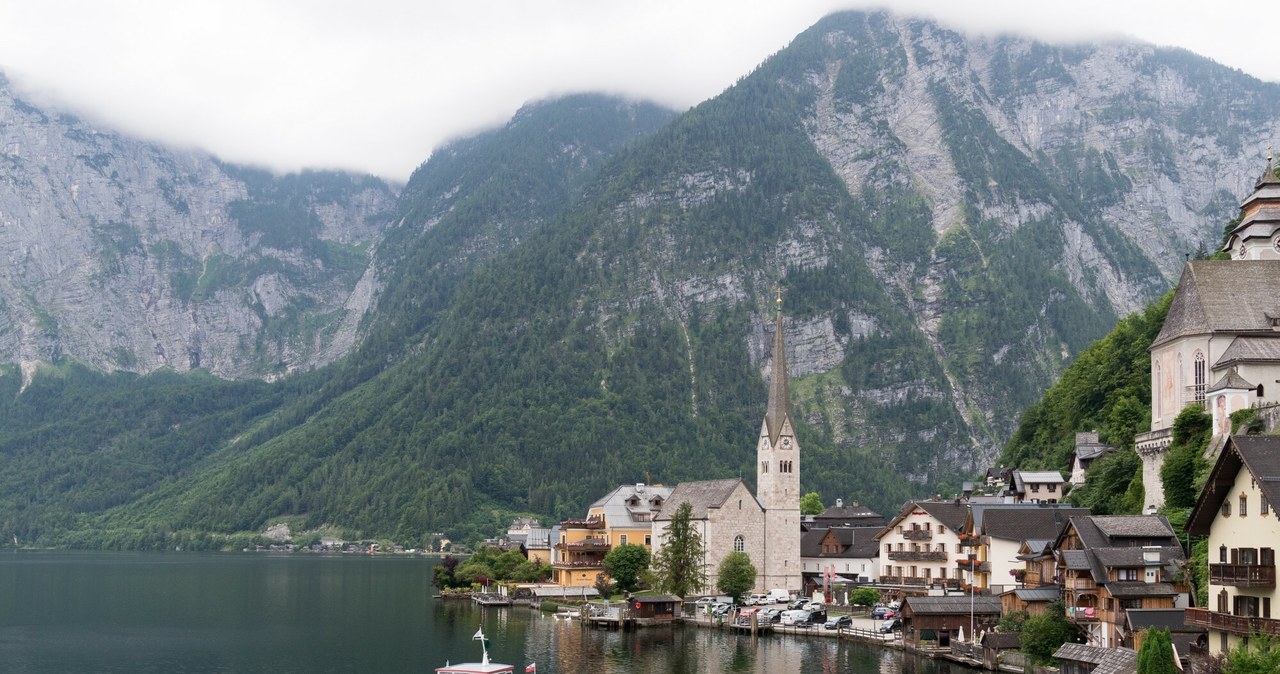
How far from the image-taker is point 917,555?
4631 inches

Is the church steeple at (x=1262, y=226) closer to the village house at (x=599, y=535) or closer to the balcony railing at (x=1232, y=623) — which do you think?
the balcony railing at (x=1232, y=623)

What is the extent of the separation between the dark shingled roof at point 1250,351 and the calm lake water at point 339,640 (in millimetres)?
24447

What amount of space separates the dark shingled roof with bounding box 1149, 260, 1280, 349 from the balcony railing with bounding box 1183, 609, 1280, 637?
3091 cm

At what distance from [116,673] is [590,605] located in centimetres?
4290

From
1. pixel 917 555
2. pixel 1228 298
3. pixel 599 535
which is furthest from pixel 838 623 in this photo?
pixel 599 535

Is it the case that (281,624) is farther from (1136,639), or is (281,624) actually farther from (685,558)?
(1136,639)

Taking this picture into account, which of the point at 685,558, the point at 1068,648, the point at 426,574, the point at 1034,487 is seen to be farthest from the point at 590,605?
the point at 426,574

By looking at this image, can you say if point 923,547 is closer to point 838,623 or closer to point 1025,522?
point 838,623

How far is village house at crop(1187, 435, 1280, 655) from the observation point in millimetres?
49125

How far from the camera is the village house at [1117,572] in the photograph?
233 ft

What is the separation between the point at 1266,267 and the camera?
83.0m

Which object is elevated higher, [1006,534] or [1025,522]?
[1025,522]

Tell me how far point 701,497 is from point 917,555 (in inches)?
900

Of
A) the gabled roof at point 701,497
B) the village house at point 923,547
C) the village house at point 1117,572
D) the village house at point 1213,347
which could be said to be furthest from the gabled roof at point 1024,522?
the gabled roof at point 701,497
